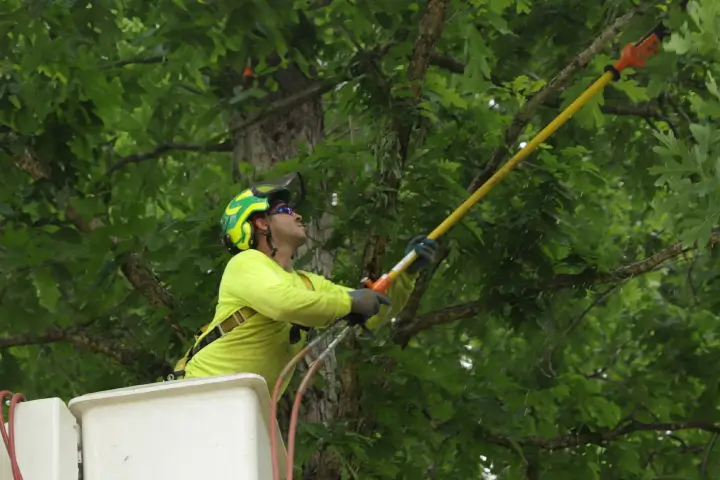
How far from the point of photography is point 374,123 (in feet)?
21.7

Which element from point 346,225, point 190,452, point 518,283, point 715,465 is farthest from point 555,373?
point 190,452

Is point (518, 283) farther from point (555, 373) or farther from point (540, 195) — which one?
point (555, 373)

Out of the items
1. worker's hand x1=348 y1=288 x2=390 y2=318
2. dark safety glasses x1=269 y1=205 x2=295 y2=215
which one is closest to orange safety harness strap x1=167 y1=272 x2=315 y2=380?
worker's hand x1=348 y1=288 x2=390 y2=318

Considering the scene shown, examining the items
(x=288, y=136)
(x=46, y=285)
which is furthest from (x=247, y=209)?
(x=288, y=136)

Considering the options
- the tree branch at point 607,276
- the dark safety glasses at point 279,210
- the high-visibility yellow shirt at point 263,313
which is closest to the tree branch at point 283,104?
the tree branch at point 607,276

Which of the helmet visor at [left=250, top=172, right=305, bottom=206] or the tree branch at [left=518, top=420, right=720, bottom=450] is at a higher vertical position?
the helmet visor at [left=250, top=172, right=305, bottom=206]

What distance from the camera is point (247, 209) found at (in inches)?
221

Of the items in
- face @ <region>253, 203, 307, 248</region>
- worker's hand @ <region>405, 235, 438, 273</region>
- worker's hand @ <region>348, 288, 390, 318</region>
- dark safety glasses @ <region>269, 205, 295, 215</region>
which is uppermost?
dark safety glasses @ <region>269, 205, 295, 215</region>

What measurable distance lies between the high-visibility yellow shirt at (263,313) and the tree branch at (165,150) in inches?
119

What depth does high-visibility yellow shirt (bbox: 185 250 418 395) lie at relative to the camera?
16.6 feet

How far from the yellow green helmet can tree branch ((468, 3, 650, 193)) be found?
4.23ft

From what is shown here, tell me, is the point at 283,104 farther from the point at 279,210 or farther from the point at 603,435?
the point at 603,435

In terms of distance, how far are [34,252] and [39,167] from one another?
2.51 ft

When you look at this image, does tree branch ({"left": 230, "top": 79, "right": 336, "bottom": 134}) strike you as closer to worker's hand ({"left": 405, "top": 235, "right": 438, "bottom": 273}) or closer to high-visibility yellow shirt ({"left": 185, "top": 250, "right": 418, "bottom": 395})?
worker's hand ({"left": 405, "top": 235, "right": 438, "bottom": 273})
